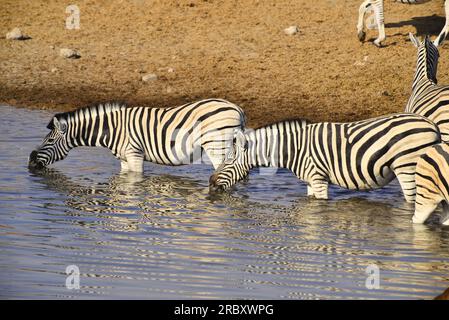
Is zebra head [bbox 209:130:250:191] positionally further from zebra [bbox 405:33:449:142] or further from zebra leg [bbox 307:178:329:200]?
zebra [bbox 405:33:449:142]

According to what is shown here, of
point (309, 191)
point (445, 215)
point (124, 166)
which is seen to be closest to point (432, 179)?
point (445, 215)

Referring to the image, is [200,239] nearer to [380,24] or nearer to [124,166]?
[124,166]

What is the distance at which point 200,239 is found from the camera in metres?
10.3

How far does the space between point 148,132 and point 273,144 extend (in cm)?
205

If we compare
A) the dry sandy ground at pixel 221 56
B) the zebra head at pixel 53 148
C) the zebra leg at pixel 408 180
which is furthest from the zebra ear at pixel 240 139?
the dry sandy ground at pixel 221 56

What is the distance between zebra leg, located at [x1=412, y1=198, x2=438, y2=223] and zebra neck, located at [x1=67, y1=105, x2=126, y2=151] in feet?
15.3

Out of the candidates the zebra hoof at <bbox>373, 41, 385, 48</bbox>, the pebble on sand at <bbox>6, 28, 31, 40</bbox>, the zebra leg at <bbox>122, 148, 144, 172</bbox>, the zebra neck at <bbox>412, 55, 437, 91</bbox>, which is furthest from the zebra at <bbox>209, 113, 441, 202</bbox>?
the pebble on sand at <bbox>6, 28, 31, 40</bbox>

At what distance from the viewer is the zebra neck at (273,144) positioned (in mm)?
12438

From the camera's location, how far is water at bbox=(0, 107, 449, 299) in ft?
28.3

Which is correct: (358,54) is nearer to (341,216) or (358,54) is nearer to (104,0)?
(104,0)

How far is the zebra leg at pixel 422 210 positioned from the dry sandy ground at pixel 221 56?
19.5 feet

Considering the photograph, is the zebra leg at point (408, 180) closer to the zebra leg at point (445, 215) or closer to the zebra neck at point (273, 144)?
the zebra leg at point (445, 215)

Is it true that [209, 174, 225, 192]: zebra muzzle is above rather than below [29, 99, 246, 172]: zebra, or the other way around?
below

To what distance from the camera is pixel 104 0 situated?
76.0 ft
